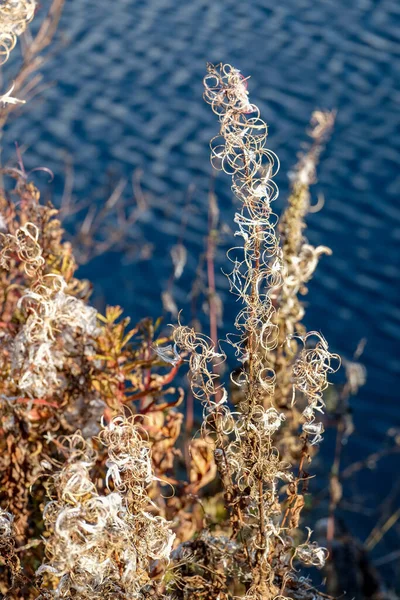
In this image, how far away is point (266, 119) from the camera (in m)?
11.0

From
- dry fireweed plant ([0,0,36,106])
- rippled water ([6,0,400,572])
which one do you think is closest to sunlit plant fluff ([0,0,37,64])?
dry fireweed plant ([0,0,36,106])

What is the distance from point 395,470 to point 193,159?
461cm

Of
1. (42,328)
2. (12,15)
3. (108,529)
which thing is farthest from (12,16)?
(108,529)

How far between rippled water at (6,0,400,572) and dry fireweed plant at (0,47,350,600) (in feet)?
21.7

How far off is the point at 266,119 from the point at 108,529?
995 centimetres

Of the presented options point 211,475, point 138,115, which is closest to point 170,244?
point 138,115

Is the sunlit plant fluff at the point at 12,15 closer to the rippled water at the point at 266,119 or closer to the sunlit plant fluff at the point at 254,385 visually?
the sunlit plant fluff at the point at 254,385

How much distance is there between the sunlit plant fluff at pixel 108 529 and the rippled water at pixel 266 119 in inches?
283

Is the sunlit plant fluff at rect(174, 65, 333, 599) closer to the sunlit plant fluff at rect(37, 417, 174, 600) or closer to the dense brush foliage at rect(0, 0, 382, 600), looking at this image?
the dense brush foliage at rect(0, 0, 382, 600)

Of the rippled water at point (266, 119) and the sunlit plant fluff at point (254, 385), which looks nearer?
the sunlit plant fluff at point (254, 385)

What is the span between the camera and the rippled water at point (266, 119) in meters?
9.59

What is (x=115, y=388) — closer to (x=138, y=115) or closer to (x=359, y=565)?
(x=359, y=565)

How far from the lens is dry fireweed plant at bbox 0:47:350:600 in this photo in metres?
1.52

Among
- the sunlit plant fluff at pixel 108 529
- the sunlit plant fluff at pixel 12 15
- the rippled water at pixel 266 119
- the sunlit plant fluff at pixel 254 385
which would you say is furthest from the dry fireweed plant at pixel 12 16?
the rippled water at pixel 266 119
